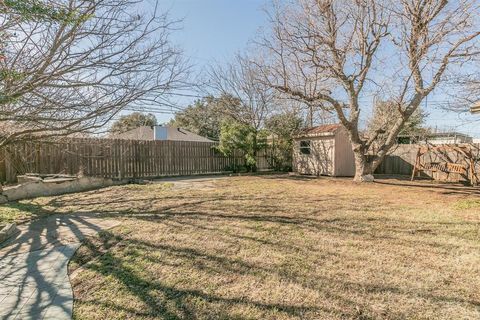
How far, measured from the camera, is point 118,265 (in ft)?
9.27

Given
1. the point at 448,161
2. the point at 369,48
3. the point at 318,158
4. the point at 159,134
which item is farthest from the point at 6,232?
the point at 159,134

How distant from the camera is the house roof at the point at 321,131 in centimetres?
1272

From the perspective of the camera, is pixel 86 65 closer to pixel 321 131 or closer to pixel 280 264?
pixel 280 264

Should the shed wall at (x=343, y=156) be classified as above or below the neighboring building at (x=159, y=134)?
below

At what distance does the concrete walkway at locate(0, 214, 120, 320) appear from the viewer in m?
2.19

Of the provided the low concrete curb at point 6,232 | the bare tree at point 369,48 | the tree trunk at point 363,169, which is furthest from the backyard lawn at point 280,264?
the tree trunk at point 363,169

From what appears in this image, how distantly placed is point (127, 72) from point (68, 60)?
80 centimetres

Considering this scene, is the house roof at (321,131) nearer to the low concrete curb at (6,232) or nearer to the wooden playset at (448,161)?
the wooden playset at (448,161)

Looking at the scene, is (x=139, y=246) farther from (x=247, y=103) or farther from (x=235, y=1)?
(x=247, y=103)

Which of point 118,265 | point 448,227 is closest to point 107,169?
point 118,265

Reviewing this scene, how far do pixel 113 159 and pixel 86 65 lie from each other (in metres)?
6.74

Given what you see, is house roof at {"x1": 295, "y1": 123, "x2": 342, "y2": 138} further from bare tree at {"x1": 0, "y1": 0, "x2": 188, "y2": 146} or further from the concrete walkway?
the concrete walkway

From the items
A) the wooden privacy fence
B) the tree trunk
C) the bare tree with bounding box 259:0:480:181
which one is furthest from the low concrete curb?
the tree trunk

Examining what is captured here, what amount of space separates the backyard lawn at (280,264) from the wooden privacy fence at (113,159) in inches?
168
